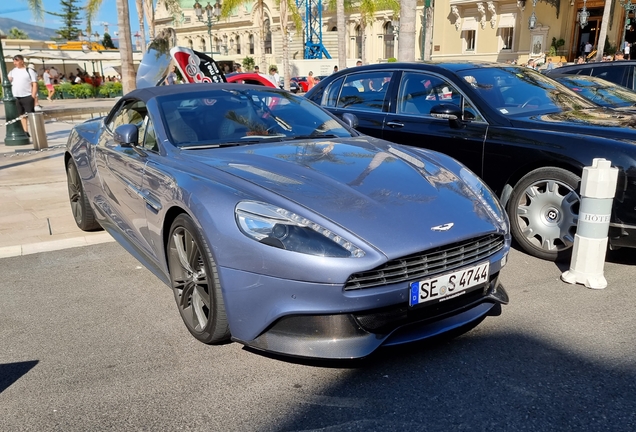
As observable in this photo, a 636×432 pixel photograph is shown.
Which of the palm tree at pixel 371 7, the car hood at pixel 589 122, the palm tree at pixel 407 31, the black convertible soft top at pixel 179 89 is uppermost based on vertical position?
the palm tree at pixel 371 7

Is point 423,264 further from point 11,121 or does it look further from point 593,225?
point 11,121

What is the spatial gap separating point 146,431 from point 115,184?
2.24 meters

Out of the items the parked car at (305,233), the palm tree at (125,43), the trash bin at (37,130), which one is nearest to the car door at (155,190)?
the parked car at (305,233)

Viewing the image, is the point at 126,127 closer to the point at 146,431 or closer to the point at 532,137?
the point at 146,431

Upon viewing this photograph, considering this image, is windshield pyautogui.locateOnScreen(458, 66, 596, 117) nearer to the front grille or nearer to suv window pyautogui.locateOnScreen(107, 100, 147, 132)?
the front grille

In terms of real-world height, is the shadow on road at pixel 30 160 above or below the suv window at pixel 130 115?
below

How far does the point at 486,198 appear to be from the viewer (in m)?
3.19

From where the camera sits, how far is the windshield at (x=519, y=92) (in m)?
4.93

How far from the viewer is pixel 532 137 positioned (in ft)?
14.4

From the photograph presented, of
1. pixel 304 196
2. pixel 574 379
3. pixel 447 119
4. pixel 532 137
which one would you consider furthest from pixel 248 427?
pixel 447 119

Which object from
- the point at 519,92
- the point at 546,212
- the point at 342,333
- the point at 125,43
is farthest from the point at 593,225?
the point at 125,43

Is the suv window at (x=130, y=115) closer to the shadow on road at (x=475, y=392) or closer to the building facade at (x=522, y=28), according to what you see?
the shadow on road at (x=475, y=392)

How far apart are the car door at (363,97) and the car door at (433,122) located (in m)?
0.16

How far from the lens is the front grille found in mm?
2473
